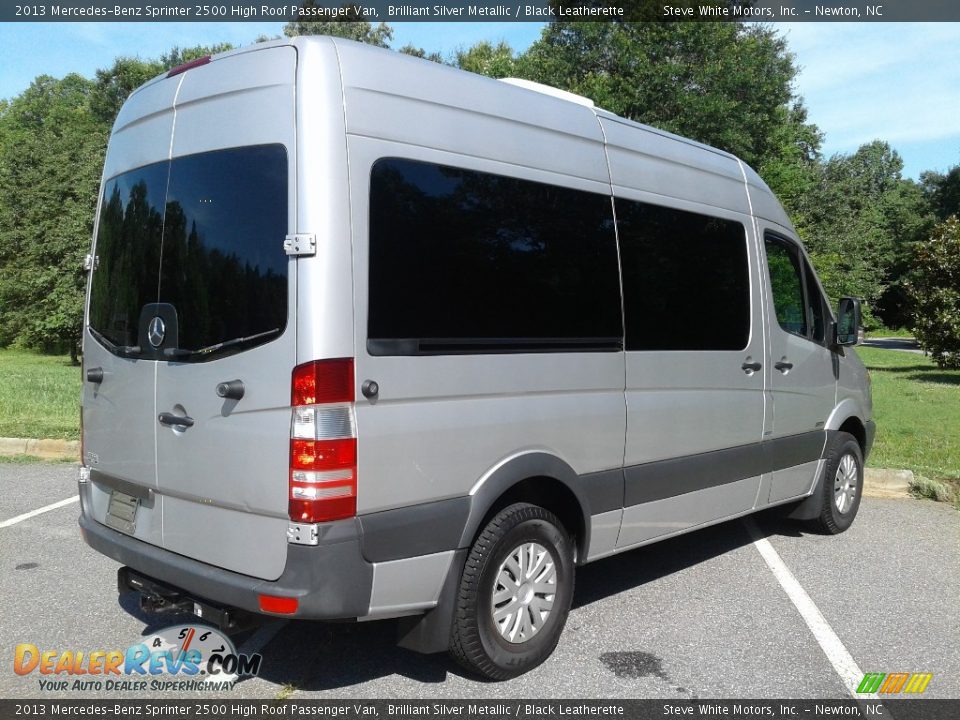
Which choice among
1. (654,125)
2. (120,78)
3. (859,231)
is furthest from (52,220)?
(859,231)

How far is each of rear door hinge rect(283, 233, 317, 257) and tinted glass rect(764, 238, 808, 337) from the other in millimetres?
3623

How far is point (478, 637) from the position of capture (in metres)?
3.81

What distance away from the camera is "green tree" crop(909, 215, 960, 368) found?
2208 centimetres

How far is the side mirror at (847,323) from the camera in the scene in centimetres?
624

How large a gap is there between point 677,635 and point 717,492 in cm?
105

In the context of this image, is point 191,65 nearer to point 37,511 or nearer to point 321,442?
point 321,442

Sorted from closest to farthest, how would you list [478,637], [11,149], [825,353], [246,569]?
[246,569], [478,637], [825,353], [11,149]

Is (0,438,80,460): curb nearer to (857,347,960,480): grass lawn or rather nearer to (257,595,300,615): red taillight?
(257,595,300,615): red taillight

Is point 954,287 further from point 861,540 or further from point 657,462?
point 657,462

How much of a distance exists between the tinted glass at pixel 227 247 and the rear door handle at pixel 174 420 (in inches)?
9.8

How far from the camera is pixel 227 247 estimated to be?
3.59m

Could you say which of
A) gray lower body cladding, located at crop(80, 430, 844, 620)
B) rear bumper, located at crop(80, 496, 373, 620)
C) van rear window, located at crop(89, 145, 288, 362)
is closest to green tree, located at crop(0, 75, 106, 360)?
van rear window, located at crop(89, 145, 288, 362)

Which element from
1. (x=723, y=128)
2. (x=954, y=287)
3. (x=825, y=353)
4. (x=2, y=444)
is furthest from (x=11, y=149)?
(x=825, y=353)

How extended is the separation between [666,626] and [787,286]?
A: 2.62 metres
